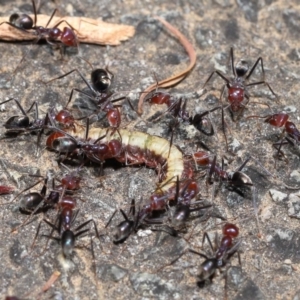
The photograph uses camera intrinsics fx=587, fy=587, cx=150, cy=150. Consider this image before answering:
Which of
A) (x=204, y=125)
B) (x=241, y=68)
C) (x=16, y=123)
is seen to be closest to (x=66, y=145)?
(x=16, y=123)

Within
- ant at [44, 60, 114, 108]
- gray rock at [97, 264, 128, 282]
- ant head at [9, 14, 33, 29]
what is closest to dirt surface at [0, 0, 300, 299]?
gray rock at [97, 264, 128, 282]

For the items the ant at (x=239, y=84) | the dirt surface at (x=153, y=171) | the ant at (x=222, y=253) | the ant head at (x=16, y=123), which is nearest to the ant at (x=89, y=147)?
the dirt surface at (x=153, y=171)

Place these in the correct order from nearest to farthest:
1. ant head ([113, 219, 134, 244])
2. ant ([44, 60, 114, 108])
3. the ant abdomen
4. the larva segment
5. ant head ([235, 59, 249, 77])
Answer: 1. ant head ([113, 219, 134, 244])
2. the larva segment
3. ant ([44, 60, 114, 108])
4. ant head ([235, 59, 249, 77])
5. the ant abdomen

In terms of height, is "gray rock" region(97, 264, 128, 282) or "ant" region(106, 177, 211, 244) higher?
"ant" region(106, 177, 211, 244)

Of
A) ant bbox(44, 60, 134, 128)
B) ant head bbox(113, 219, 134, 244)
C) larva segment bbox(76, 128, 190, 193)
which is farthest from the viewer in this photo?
ant bbox(44, 60, 134, 128)

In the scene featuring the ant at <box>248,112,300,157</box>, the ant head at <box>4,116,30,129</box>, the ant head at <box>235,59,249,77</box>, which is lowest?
the ant head at <box>4,116,30,129</box>

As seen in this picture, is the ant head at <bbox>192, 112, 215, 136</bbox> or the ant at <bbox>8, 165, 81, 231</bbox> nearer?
the ant at <bbox>8, 165, 81, 231</bbox>

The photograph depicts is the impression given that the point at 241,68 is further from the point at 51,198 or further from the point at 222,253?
the point at 51,198

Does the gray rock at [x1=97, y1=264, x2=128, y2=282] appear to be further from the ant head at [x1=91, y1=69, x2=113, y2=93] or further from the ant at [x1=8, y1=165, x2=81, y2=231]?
the ant head at [x1=91, y1=69, x2=113, y2=93]
